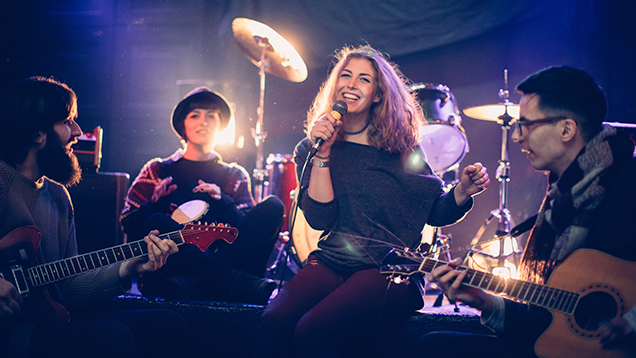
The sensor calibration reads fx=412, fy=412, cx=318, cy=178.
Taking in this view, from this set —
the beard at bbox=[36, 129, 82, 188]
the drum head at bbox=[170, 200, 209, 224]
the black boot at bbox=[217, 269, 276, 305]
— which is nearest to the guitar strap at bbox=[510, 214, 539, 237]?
the black boot at bbox=[217, 269, 276, 305]

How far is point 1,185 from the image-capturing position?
1.82 meters

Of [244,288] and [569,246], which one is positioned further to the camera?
[244,288]

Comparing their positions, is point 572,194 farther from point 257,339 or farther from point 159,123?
point 159,123

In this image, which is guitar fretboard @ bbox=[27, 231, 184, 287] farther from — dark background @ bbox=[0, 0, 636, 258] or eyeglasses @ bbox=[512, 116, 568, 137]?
dark background @ bbox=[0, 0, 636, 258]

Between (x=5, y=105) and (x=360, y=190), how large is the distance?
1740 mm

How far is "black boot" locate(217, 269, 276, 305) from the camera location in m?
2.38

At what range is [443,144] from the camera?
4129 mm

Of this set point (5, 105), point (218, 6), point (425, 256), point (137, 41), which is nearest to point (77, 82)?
point (137, 41)

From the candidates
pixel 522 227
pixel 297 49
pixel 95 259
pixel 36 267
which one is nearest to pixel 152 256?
pixel 95 259

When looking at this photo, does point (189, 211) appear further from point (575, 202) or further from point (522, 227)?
point (575, 202)

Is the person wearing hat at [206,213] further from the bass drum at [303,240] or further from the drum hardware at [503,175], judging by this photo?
the drum hardware at [503,175]

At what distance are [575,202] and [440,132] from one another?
2.56 metres

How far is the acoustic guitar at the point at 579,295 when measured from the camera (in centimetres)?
145

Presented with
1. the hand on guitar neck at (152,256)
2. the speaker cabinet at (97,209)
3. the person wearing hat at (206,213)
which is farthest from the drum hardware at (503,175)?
the speaker cabinet at (97,209)
